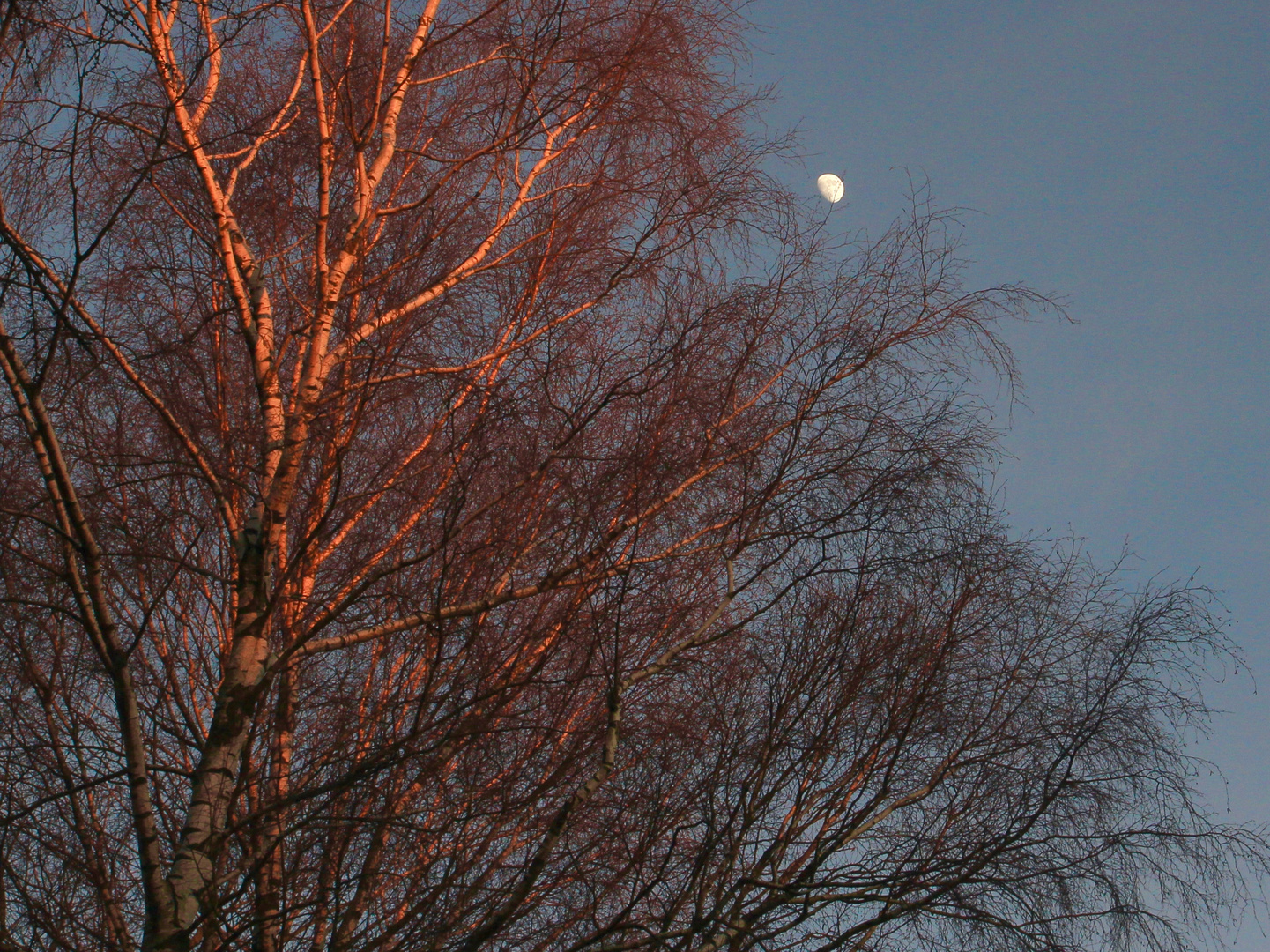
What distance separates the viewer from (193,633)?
4.84 m

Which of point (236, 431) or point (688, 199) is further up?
point (688, 199)

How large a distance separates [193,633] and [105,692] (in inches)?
17.0

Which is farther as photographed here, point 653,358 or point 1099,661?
point 1099,661

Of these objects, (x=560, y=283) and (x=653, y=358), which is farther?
(x=560, y=283)

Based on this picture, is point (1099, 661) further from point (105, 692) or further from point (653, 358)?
point (105, 692)

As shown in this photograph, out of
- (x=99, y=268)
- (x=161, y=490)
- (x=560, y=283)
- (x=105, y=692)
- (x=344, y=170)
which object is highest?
(x=344, y=170)

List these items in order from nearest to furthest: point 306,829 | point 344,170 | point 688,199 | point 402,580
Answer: point 306,829 < point 402,580 < point 688,199 < point 344,170

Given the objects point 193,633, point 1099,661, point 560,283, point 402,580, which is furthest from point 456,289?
point 1099,661

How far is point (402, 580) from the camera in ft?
14.8

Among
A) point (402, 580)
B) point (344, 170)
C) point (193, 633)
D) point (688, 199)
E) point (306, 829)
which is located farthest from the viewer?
point (344, 170)

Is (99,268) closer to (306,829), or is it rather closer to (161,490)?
(161,490)

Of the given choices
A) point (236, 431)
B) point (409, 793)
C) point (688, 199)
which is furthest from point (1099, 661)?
point (236, 431)

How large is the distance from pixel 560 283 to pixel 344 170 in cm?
138

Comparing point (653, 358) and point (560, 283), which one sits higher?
point (560, 283)
